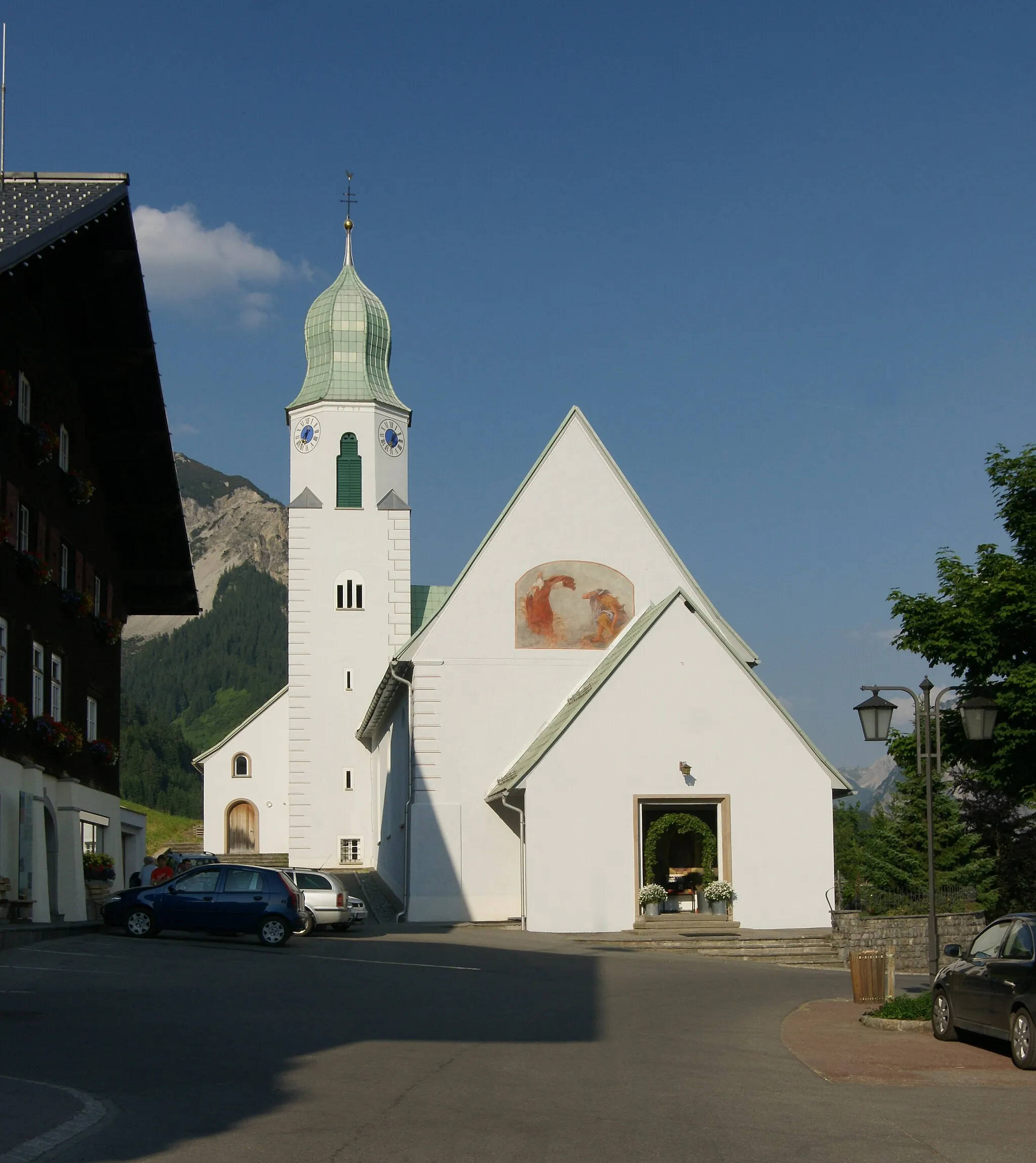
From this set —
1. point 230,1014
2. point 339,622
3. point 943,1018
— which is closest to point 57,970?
point 230,1014

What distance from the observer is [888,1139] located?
9.76m

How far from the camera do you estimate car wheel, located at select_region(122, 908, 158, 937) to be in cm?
2577

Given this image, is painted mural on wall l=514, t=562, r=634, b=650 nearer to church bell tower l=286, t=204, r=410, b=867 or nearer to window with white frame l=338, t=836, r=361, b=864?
church bell tower l=286, t=204, r=410, b=867

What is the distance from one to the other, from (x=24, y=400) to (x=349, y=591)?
3057cm

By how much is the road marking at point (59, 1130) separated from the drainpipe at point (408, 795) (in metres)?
26.1

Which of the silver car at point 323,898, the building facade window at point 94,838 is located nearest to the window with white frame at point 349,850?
the building facade window at point 94,838

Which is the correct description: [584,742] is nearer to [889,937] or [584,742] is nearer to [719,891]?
[719,891]

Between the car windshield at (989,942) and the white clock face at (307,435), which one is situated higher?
the white clock face at (307,435)

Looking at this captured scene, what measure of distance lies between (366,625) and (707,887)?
81.4ft

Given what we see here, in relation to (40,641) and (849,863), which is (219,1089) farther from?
(849,863)

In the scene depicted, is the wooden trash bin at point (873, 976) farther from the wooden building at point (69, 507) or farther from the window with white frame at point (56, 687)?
the window with white frame at point (56, 687)

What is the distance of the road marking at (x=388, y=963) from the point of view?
2259cm

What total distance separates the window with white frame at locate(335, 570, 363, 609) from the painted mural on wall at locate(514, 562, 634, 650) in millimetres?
18708

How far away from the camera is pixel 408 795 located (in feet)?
122
